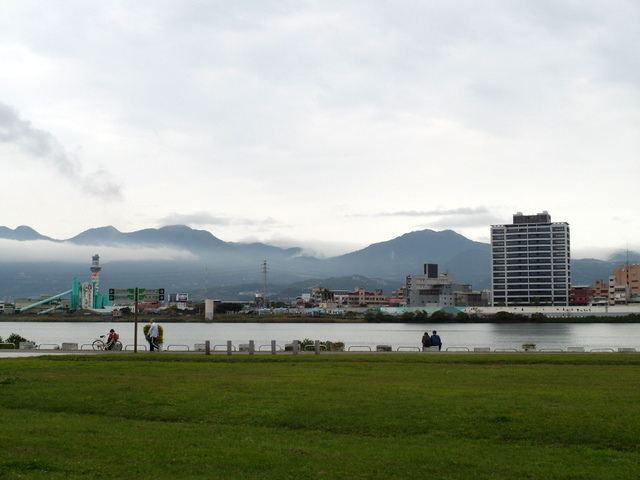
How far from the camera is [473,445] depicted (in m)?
15.1

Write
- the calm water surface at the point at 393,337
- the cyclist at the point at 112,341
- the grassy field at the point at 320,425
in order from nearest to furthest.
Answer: the grassy field at the point at 320,425 < the cyclist at the point at 112,341 < the calm water surface at the point at 393,337

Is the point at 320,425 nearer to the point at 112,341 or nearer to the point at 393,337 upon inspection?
the point at 112,341

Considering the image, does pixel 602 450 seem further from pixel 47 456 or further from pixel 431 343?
pixel 431 343

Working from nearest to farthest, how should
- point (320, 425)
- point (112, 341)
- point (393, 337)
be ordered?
point (320, 425)
point (112, 341)
point (393, 337)

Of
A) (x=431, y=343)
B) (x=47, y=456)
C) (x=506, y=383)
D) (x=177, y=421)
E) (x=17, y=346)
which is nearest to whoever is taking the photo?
(x=47, y=456)

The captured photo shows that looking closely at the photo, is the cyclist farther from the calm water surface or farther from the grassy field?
the grassy field

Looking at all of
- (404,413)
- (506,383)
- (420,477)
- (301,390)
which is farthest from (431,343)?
(420,477)

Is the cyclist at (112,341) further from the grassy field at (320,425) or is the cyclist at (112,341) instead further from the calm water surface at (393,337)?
the grassy field at (320,425)

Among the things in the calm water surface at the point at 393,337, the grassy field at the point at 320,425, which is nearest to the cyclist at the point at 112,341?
the calm water surface at the point at 393,337

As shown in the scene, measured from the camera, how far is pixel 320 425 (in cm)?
1711

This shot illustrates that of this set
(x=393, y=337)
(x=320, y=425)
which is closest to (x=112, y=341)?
(x=320, y=425)

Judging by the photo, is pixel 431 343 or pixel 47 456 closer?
pixel 47 456

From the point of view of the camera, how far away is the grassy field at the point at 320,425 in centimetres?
1308

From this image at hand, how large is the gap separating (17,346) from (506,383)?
4682 cm
